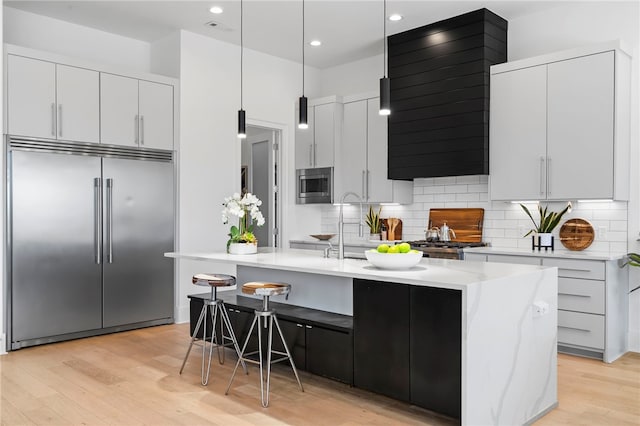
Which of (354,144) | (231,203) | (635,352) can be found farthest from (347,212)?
(635,352)

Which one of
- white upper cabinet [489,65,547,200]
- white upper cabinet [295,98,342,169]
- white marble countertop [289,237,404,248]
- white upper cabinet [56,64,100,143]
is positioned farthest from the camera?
white upper cabinet [295,98,342,169]

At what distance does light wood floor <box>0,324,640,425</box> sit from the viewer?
3137 millimetres

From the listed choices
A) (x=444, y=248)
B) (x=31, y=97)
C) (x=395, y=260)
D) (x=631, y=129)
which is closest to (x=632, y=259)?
(x=631, y=129)

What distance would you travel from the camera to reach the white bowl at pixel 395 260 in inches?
127

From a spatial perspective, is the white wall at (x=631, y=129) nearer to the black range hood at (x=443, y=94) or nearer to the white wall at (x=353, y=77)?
the black range hood at (x=443, y=94)

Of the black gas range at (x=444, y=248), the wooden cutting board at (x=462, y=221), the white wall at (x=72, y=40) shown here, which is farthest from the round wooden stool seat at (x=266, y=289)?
the white wall at (x=72, y=40)

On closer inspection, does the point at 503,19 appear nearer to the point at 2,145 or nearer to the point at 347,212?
the point at 347,212

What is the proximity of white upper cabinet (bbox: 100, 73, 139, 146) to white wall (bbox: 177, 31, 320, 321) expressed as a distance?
0.52 meters

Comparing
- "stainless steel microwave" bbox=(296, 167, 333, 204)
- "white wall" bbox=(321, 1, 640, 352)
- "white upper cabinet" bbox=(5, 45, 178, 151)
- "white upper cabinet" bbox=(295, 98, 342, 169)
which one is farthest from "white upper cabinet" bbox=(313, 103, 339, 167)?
"white upper cabinet" bbox=(5, 45, 178, 151)

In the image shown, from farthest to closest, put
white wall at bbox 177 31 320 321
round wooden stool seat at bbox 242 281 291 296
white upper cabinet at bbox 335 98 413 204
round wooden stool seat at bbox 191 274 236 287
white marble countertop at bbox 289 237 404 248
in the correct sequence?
white upper cabinet at bbox 335 98 413 204
white marble countertop at bbox 289 237 404 248
white wall at bbox 177 31 320 321
round wooden stool seat at bbox 191 274 236 287
round wooden stool seat at bbox 242 281 291 296

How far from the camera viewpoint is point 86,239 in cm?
512

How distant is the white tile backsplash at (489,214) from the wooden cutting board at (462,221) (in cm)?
6

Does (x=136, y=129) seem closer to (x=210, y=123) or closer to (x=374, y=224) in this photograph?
(x=210, y=123)

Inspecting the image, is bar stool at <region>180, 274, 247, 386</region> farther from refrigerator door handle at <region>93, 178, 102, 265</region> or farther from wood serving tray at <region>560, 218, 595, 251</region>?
wood serving tray at <region>560, 218, 595, 251</region>
